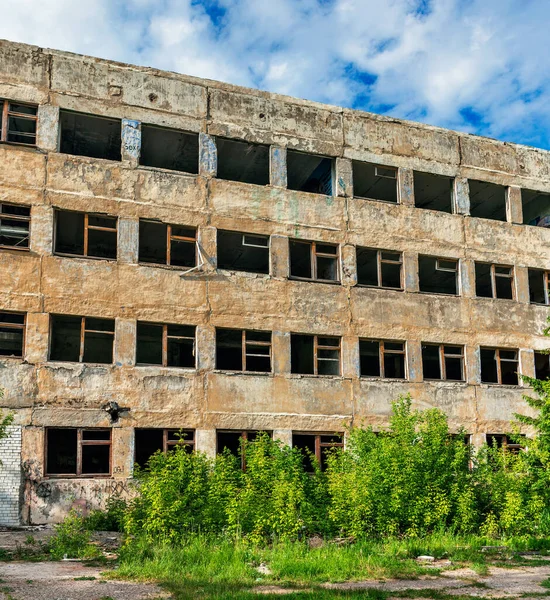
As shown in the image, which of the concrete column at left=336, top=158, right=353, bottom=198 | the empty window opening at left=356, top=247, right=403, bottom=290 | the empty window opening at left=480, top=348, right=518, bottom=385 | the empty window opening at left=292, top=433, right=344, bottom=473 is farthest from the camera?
the empty window opening at left=480, top=348, right=518, bottom=385

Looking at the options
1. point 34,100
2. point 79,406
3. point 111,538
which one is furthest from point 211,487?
point 34,100

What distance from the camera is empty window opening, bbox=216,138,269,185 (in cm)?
2167

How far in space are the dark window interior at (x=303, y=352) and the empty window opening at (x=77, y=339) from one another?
18.3 feet

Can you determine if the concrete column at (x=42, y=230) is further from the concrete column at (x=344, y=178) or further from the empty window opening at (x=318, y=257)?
the concrete column at (x=344, y=178)

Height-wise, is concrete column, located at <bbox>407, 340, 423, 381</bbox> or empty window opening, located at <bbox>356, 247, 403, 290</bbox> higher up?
empty window opening, located at <bbox>356, 247, 403, 290</bbox>

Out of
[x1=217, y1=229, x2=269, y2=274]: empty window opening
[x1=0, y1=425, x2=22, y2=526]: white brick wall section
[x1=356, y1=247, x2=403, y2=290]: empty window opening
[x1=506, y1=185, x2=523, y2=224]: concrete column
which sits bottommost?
[x1=0, y1=425, x2=22, y2=526]: white brick wall section

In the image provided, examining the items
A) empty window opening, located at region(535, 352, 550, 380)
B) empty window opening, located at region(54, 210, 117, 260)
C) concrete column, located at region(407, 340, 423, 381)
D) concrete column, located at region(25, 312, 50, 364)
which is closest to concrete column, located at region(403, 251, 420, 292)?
concrete column, located at region(407, 340, 423, 381)

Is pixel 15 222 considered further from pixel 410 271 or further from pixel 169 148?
pixel 410 271

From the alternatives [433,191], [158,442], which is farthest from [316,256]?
[158,442]

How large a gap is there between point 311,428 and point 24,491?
7.51 metres

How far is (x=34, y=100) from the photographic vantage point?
62.2 feet

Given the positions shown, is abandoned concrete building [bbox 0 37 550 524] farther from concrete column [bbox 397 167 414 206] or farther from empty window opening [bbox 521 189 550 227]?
empty window opening [bbox 521 189 550 227]

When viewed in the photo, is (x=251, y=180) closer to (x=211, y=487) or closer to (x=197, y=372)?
(x=197, y=372)

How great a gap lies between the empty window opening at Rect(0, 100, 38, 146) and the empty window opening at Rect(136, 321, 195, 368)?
585 cm
